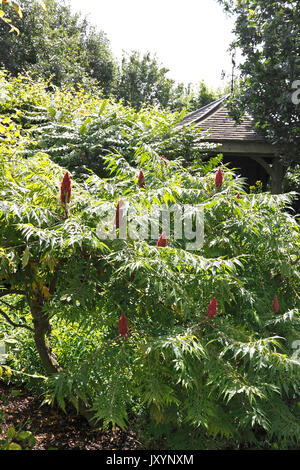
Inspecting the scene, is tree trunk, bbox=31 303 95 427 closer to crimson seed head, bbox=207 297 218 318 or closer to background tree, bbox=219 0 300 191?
crimson seed head, bbox=207 297 218 318

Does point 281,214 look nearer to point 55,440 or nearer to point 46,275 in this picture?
point 46,275

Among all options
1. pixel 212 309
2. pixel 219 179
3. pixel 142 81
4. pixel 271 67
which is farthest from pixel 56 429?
pixel 142 81

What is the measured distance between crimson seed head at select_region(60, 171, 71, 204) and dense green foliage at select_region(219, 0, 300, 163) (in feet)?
23.8

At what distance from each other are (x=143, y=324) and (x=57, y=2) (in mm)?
24532

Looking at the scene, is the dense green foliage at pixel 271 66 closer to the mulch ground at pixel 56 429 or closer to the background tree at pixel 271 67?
the background tree at pixel 271 67

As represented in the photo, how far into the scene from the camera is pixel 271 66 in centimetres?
860

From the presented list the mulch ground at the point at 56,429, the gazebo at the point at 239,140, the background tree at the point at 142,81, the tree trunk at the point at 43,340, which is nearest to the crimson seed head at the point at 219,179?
the tree trunk at the point at 43,340

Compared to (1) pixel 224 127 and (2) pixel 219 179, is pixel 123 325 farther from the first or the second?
(1) pixel 224 127

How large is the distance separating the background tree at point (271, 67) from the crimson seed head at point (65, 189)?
7167 mm

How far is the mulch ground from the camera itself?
3.10 meters

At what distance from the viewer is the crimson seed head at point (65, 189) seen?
245 cm

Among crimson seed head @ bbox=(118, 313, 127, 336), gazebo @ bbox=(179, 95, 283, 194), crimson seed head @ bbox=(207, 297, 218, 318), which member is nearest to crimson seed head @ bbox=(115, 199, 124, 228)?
crimson seed head @ bbox=(118, 313, 127, 336)

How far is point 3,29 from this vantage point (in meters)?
16.9
